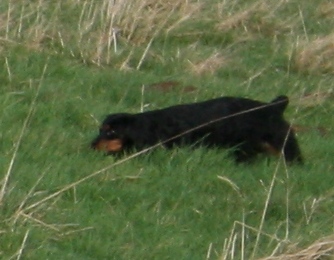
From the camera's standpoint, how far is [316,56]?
11.2m

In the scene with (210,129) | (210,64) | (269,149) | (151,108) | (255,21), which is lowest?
(255,21)

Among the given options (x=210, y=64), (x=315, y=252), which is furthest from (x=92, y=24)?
(x=315, y=252)

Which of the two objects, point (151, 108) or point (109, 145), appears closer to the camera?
point (109, 145)

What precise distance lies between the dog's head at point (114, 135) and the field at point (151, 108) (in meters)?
0.12

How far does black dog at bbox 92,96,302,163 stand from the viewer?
7.77 m

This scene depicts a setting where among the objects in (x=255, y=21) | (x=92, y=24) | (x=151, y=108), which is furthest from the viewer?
(x=255, y=21)

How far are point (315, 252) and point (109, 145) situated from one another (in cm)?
208

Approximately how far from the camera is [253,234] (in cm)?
654

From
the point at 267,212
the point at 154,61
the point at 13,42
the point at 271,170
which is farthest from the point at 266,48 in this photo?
the point at 267,212

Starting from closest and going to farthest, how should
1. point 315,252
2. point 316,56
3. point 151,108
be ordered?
point 315,252, point 151,108, point 316,56

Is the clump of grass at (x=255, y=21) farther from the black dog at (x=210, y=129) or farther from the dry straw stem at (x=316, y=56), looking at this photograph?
the black dog at (x=210, y=129)

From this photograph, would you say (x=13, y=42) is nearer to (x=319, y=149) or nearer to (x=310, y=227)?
(x=319, y=149)

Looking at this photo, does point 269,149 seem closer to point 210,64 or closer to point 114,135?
point 114,135

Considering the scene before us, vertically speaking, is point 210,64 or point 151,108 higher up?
point 151,108
